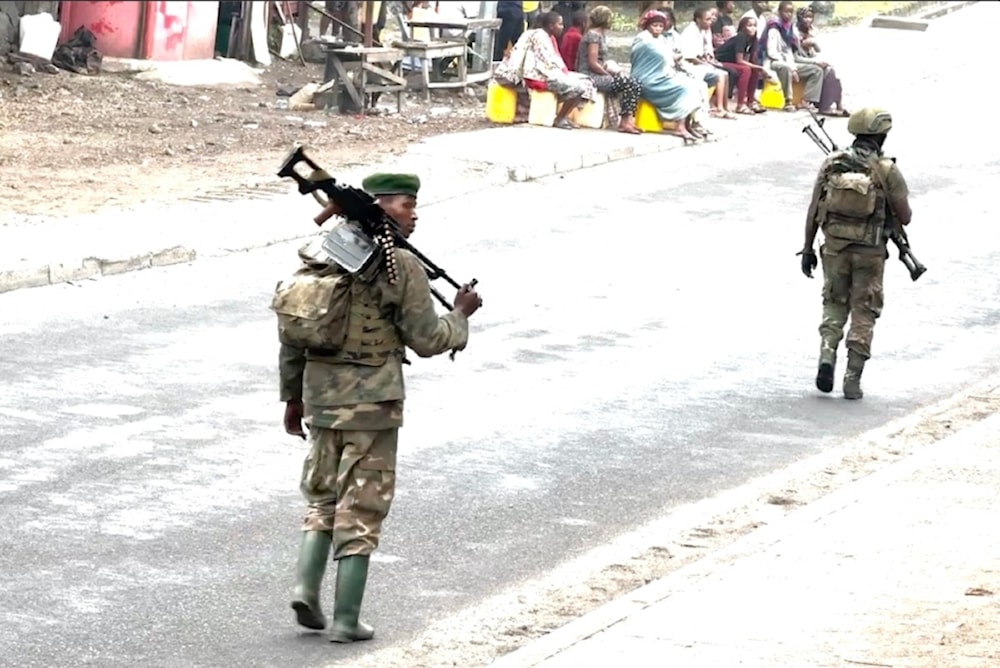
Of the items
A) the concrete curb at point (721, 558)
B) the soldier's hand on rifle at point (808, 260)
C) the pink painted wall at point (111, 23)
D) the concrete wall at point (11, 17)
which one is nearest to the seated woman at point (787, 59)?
the pink painted wall at point (111, 23)

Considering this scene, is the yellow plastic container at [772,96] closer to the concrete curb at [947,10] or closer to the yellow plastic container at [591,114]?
A: the yellow plastic container at [591,114]

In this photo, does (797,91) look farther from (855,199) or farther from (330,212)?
(330,212)

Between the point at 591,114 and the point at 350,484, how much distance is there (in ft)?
57.1

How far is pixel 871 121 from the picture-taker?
42.0 ft

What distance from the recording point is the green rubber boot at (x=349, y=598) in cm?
772

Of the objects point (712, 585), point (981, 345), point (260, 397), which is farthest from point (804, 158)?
point (712, 585)

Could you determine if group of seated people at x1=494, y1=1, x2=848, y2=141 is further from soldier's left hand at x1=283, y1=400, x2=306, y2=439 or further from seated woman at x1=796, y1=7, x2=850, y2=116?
soldier's left hand at x1=283, y1=400, x2=306, y2=439

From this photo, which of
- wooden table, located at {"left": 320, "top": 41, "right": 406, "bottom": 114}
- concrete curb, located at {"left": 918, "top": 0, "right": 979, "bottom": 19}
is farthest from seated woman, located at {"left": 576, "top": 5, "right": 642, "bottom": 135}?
concrete curb, located at {"left": 918, "top": 0, "right": 979, "bottom": 19}

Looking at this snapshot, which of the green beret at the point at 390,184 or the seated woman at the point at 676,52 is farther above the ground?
the green beret at the point at 390,184

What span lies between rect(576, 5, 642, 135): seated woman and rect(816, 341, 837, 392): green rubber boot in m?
11.6

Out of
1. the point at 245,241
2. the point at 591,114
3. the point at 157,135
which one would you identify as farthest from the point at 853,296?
the point at 591,114

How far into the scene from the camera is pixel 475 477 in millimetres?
10586

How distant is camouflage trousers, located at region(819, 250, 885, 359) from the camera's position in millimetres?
13062

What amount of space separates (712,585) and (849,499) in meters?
1.75
